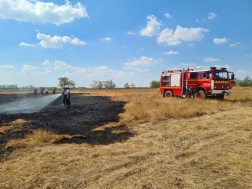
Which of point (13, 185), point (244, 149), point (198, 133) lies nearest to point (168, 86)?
point (198, 133)

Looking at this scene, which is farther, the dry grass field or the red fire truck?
the red fire truck

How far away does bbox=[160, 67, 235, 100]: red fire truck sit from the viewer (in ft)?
38.4

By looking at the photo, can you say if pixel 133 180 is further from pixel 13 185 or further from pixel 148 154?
pixel 13 185

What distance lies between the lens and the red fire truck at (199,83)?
38.4ft

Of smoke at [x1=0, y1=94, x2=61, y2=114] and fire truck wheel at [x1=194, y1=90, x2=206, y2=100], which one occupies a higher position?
fire truck wheel at [x1=194, y1=90, x2=206, y2=100]

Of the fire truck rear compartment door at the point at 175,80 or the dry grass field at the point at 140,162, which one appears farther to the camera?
the fire truck rear compartment door at the point at 175,80

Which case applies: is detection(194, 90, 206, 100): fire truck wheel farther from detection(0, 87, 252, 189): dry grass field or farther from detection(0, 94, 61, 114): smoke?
detection(0, 94, 61, 114): smoke

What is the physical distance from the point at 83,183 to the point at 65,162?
1.03 metres

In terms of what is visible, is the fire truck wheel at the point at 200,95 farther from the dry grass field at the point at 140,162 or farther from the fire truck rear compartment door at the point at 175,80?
the dry grass field at the point at 140,162

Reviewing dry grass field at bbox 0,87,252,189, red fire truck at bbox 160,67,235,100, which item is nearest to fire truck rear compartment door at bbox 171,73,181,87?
red fire truck at bbox 160,67,235,100

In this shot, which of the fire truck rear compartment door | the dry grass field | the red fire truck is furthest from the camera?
→ the fire truck rear compartment door

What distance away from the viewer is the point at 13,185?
110 inches

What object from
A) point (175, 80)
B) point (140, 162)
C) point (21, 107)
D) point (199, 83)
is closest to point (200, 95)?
point (199, 83)

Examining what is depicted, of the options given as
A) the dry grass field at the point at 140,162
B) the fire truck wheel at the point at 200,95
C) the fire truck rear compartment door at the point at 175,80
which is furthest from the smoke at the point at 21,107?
the fire truck wheel at the point at 200,95
